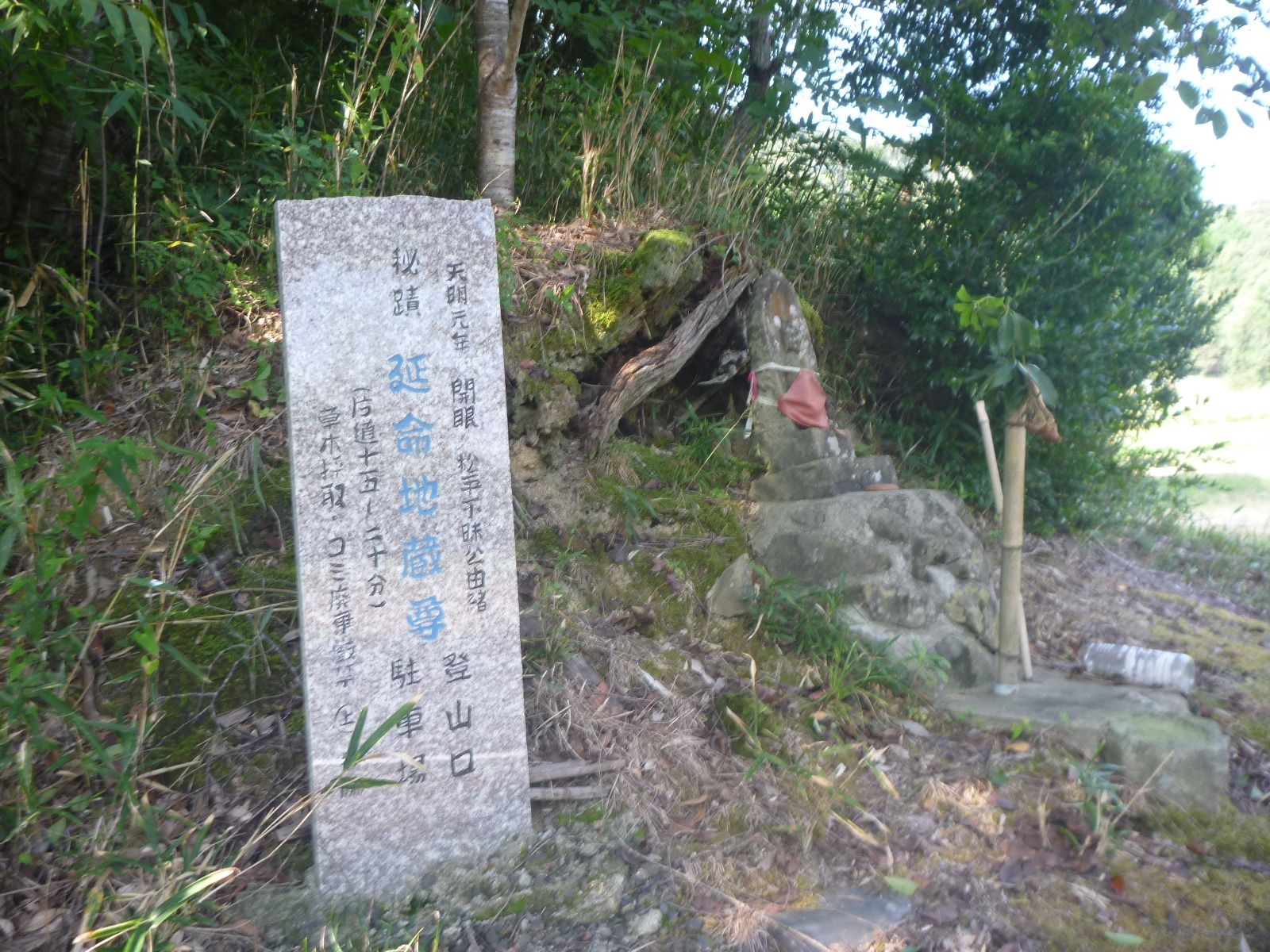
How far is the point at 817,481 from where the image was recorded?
14.8 ft

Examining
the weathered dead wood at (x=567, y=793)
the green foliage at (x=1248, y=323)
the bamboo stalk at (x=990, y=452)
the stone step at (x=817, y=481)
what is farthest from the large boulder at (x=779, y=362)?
the green foliage at (x=1248, y=323)

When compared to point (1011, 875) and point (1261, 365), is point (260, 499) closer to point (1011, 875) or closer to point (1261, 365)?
point (1011, 875)

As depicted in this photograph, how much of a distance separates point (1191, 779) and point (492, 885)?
8.44 ft

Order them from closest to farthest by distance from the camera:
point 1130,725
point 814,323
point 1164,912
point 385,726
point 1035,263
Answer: point 385,726, point 1164,912, point 1130,725, point 1035,263, point 814,323

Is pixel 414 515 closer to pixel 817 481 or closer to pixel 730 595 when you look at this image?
pixel 730 595

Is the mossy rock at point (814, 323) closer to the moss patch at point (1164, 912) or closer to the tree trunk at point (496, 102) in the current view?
the tree trunk at point (496, 102)

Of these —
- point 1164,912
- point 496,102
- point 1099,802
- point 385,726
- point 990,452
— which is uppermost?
point 496,102

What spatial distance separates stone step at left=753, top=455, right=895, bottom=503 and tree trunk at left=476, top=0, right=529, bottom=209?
193 centimetres

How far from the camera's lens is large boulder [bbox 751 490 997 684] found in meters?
4.07

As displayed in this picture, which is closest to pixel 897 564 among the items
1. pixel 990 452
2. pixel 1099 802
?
pixel 990 452

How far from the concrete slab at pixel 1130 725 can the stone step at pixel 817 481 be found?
1.13 m

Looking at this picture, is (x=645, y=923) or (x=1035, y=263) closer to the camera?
(x=645, y=923)

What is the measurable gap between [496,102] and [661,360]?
1487mm

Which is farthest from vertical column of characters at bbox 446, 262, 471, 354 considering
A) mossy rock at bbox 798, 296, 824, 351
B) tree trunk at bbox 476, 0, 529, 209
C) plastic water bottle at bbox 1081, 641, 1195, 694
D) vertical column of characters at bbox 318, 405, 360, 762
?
plastic water bottle at bbox 1081, 641, 1195, 694
